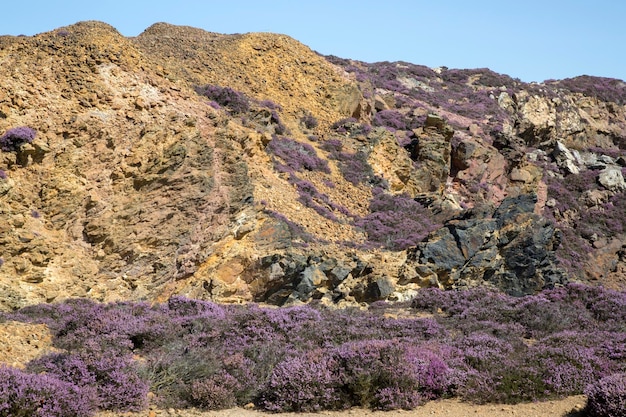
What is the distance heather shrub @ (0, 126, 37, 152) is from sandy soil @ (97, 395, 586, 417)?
46.8ft

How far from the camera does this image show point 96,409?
8.50 metres

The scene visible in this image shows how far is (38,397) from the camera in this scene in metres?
7.62

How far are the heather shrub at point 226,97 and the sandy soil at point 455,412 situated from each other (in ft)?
68.8

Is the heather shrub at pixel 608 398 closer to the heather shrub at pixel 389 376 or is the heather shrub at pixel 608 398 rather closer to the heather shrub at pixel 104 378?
the heather shrub at pixel 389 376

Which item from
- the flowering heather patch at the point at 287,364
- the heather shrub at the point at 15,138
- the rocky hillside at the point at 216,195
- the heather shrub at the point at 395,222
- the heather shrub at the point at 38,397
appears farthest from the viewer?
the heather shrub at the point at 395,222

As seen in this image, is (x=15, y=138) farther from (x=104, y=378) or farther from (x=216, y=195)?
(x=104, y=378)

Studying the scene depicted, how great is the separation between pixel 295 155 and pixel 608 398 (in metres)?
21.9

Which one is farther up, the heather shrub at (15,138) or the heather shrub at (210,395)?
the heather shrub at (15,138)

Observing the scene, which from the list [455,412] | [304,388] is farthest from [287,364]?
[455,412]

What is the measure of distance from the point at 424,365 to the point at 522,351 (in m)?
2.58

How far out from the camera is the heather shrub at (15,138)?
19.4 metres

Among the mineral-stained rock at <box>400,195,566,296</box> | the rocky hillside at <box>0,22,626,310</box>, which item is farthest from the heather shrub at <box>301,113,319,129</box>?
the mineral-stained rock at <box>400,195,566,296</box>

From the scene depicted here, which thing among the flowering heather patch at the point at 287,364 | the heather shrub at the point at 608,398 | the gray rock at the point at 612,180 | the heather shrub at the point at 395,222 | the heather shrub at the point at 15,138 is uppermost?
the gray rock at the point at 612,180

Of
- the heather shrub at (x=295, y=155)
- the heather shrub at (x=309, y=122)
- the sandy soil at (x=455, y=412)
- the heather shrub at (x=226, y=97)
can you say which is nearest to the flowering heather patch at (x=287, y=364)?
the sandy soil at (x=455, y=412)
